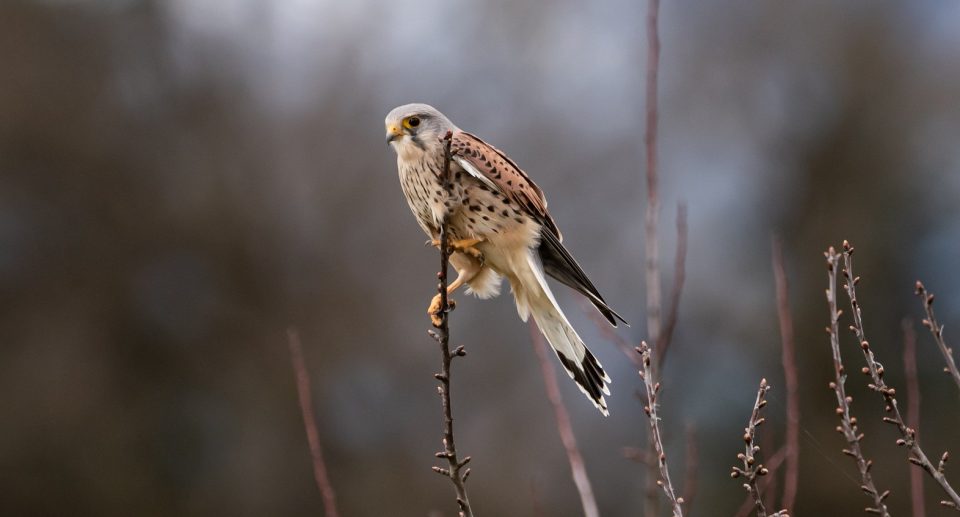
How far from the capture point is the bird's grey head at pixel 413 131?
2.45m

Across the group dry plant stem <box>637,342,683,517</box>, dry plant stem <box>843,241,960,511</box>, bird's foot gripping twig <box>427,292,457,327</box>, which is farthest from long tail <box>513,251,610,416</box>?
dry plant stem <box>843,241,960,511</box>

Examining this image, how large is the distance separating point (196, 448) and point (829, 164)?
22.1 feet

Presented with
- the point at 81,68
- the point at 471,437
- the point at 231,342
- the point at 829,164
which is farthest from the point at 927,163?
the point at 81,68

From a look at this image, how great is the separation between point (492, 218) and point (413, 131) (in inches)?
11.4

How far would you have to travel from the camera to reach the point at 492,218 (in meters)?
2.47

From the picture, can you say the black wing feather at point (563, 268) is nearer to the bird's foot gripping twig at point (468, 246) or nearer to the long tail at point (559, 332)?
the long tail at point (559, 332)

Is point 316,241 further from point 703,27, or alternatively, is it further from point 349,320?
point 703,27

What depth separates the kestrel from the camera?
2.43 m

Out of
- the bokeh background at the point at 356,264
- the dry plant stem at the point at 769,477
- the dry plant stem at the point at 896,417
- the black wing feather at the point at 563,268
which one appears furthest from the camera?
the bokeh background at the point at 356,264

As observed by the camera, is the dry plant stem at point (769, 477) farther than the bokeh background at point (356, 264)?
No

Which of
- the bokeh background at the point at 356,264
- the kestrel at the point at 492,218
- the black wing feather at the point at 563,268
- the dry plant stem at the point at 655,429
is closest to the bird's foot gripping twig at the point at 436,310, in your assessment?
the kestrel at the point at 492,218

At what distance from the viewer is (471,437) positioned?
9.26 meters

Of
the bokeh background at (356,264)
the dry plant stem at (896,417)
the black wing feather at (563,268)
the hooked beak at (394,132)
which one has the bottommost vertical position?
the dry plant stem at (896,417)

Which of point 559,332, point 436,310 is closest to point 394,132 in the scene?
point 436,310
